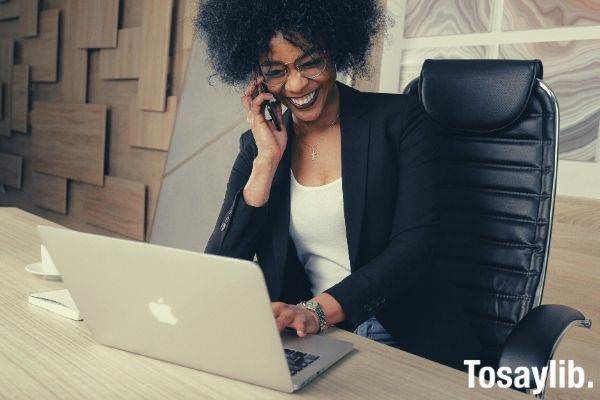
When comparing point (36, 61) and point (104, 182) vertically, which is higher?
point (36, 61)

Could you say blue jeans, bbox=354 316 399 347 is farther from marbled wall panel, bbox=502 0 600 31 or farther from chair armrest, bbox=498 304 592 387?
marbled wall panel, bbox=502 0 600 31

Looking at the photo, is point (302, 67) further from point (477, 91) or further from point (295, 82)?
point (477, 91)

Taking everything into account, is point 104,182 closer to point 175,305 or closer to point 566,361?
point 566,361

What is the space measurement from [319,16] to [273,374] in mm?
955

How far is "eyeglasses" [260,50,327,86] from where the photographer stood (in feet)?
4.66

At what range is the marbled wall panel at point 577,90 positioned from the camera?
1852 mm

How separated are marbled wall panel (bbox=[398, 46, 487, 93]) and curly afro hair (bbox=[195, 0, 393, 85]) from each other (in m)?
0.60

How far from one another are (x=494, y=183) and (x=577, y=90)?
71 cm

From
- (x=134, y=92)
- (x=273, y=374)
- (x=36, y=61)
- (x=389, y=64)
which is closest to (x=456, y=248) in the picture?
(x=273, y=374)

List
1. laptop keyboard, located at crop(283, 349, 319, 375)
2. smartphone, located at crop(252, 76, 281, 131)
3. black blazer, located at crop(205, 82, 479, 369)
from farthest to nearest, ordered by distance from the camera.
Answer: smartphone, located at crop(252, 76, 281, 131) → black blazer, located at crop(205, 82, 479, 369) → laptop keyboard, located at crop(283, 349, 319, 375)

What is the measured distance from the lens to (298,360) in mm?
849

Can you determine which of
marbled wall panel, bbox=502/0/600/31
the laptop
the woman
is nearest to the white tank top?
the woman

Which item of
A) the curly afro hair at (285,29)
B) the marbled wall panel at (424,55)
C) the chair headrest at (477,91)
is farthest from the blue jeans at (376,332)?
the marbled wall panel at (424,55)

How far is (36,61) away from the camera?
14.4 ft
